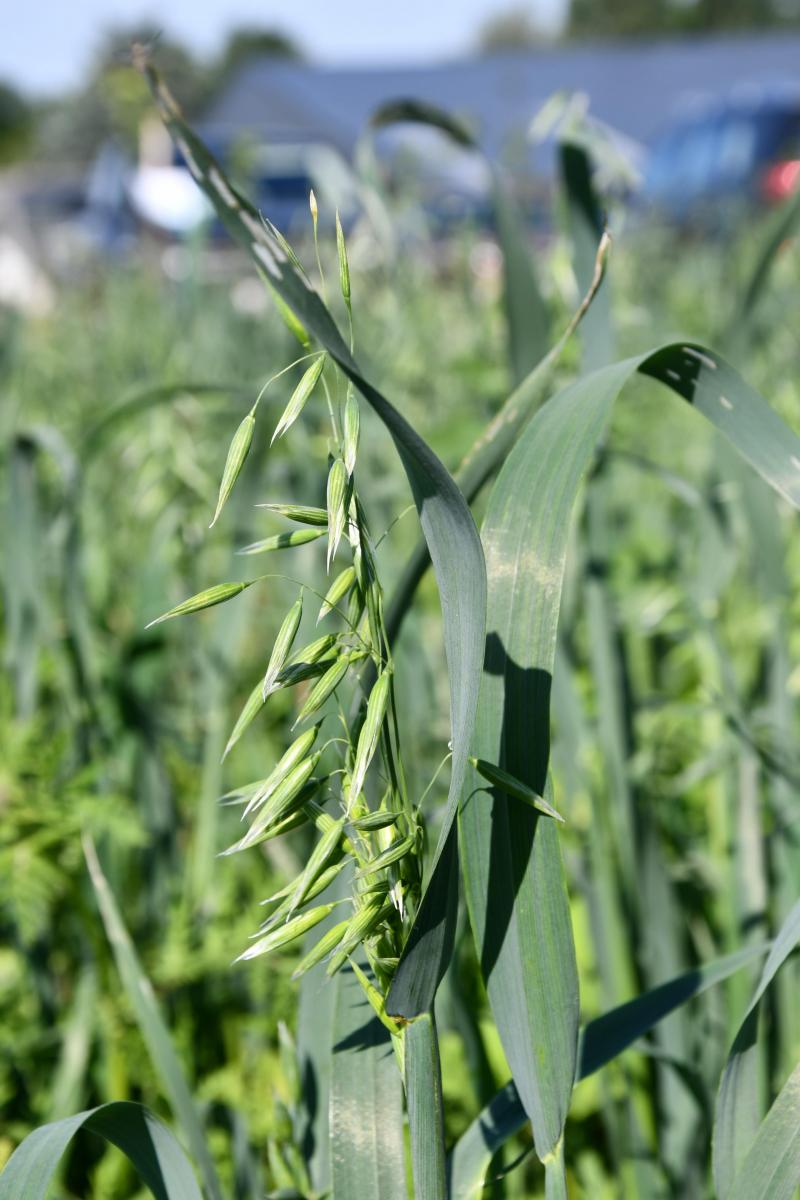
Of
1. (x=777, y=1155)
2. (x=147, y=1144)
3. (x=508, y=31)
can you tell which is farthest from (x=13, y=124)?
(x=777, y=1155)

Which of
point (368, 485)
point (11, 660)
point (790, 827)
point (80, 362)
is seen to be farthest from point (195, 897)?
point (80, 362)

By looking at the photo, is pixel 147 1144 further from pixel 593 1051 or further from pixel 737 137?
pixel 737 137

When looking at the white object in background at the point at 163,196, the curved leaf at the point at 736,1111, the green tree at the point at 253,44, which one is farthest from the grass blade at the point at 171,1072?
the green tree at the point at 253,44

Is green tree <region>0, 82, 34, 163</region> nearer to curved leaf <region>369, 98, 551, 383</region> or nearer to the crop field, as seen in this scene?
the crop field

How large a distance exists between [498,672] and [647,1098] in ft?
1.81

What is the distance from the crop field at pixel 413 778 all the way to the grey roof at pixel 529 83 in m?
20.2

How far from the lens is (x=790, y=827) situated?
0.84 meters

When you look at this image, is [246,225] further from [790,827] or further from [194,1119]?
[790,827]

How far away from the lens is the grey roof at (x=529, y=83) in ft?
70.1

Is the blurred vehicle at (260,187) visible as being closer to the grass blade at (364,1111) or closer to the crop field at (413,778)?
the crop field at (413,778)

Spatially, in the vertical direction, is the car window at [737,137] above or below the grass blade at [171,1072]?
above

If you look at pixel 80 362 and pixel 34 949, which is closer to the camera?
pixel 34 949

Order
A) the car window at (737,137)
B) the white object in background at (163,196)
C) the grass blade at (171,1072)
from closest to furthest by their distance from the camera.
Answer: the grass blade at (171,1072) → the white object in background at (163,196) → the car window at (737,137)

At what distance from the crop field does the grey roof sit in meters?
20.2
